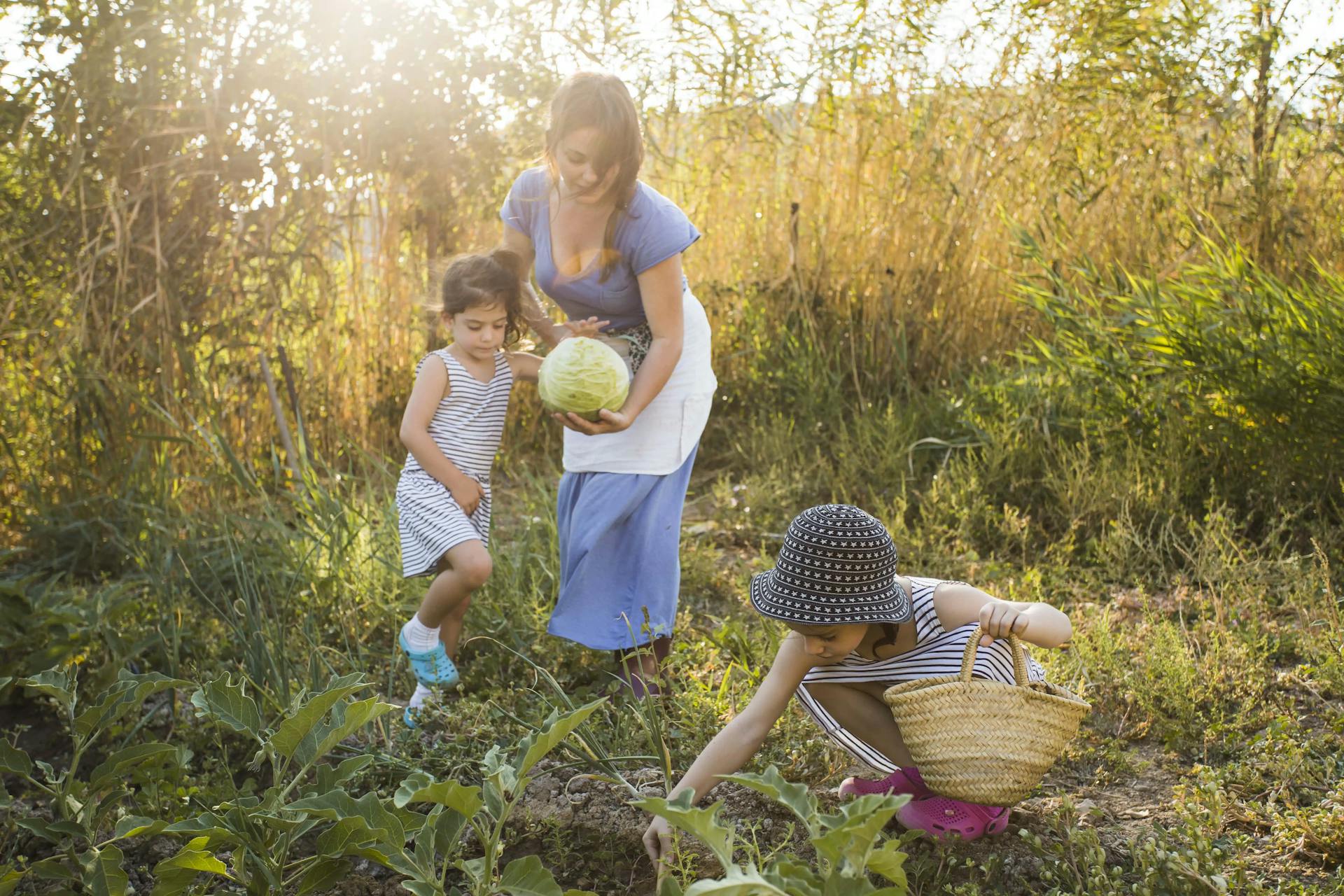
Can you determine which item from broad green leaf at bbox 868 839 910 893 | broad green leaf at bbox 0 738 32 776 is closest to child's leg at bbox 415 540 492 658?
broad green leaf at bbox 0 738 32 776

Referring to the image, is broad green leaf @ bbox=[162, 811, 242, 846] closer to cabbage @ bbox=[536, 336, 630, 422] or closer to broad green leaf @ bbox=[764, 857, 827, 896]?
broad green leaf @ bbox=[764, 857, 827, 896]

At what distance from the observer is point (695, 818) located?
1.29m

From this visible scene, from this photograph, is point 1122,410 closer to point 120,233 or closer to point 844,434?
point 844,434

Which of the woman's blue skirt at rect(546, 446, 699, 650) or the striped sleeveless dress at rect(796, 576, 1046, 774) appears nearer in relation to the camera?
the striped sleeveless dress at rect(796, 576, 1046, 774)

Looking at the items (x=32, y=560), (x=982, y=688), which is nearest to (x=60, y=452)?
(x=32, y=560)

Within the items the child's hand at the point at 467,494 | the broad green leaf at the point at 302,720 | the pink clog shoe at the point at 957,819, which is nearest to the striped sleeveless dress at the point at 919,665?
the pink clog shoe at the point at 957,819

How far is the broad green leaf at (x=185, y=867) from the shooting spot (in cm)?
162

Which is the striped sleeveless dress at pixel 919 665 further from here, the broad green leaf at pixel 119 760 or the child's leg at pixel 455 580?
the broad green leaf at pixel 119 760

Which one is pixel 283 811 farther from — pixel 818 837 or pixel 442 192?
pixel 442 192

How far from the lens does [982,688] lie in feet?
6.24

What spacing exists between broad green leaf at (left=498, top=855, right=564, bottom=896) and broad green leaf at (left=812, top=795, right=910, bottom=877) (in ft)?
1.40

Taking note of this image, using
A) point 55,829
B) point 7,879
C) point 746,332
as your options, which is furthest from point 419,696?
point 746,332

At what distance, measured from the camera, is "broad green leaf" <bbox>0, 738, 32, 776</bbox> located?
1.83 m

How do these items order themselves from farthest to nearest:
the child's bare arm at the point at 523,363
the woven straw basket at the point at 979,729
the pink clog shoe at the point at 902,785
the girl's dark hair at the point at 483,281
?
the child's bare arm at the point at 523,363
the girl's dark hair at the point at 483,281
the pink clog shoe at the point at 902,785
the woven straw basket at the point at 979,729
